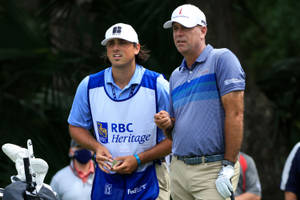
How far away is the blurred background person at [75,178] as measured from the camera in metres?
Answer: 6.09

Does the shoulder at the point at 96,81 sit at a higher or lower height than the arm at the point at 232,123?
higher

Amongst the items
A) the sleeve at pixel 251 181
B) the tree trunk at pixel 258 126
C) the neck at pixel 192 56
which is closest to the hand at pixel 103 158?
the neck at pixel 192 56

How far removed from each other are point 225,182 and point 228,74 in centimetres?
69

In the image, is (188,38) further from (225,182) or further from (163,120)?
(225,182)

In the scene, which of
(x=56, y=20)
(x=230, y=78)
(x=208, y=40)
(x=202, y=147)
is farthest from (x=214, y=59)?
(x=56, y=20)

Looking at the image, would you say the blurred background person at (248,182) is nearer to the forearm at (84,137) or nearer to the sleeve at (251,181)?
the sleeve at (251,181)

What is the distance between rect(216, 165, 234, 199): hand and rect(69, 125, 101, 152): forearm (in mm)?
1095

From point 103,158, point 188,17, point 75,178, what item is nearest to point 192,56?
point 188,17

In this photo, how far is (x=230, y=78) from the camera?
12.5 ft

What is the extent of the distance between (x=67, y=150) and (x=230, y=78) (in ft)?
11.6

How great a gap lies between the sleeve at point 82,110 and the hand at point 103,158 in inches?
12.5

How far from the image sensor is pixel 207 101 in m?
3.91

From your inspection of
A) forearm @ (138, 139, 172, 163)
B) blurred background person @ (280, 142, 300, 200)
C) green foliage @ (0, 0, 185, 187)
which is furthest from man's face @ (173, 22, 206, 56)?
green foliage @ (0, 0, 185, 187)

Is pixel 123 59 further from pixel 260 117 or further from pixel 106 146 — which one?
pixel 260 117
